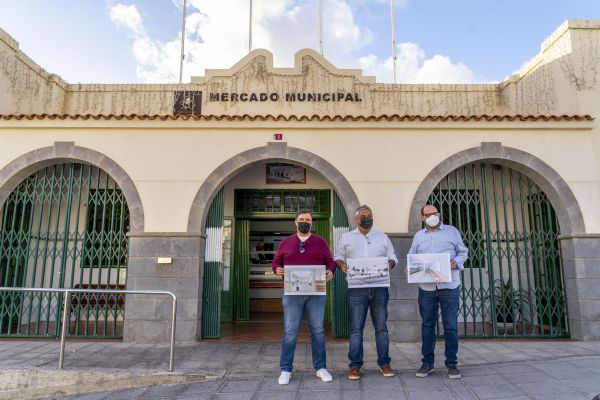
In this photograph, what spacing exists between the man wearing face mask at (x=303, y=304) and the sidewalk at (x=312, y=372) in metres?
0.21

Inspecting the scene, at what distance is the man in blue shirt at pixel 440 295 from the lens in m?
4.30

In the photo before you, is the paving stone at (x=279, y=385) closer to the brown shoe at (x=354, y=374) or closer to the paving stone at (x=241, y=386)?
the paving stone at (x=241, y=386)

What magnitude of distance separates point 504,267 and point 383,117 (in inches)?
147

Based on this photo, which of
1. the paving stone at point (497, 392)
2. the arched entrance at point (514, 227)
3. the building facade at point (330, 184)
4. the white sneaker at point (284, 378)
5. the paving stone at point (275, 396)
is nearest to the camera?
the paving stone at point (497, 392)

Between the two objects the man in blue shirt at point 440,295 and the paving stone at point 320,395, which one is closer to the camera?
the paving stone at point 320,395

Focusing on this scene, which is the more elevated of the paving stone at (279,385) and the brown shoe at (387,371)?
the brown shoe at (387,371)

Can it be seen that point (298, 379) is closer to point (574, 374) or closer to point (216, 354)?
point (216, 354)

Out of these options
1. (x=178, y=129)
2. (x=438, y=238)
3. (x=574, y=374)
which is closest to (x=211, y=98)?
(x=178, y=129)

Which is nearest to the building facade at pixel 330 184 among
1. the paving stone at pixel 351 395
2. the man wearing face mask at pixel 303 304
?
the man wearing face mask at pixel 303 304

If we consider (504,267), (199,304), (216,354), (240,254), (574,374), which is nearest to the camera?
(574,374)

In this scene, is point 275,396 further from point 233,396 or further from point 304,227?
point 304,227

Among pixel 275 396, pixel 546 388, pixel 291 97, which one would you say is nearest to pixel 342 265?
pixel 275 396

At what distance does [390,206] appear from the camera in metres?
6.39

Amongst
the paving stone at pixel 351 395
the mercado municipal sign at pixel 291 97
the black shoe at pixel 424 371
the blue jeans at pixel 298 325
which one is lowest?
the paving stone at pixel 351 395
